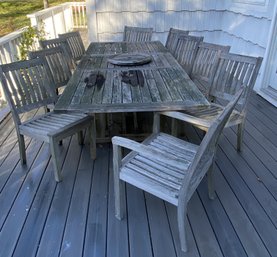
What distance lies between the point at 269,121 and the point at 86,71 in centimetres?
214

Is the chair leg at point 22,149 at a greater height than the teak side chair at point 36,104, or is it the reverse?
the teak side chair at point 36,104

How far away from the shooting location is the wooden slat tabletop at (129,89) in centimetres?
194

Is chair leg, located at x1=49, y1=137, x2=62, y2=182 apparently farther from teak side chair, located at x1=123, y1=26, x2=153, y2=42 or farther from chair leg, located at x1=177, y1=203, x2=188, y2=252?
teak side chair, located at x1=123, y1=26, x2=153, y2=42

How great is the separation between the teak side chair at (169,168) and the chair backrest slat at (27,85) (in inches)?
43.2

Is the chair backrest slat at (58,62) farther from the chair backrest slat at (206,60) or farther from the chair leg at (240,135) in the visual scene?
the chair leg at (240,135)

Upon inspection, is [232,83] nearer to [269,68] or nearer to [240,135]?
[240,135]

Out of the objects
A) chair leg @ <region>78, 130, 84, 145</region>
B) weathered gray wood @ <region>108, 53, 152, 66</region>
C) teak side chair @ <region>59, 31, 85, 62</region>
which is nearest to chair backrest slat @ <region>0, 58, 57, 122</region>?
chair leg @ <region>78, 130, 84, 145</region>

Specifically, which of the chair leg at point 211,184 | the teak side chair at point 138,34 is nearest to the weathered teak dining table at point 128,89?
the chair leg at point 211,184

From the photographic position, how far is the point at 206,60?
288cm

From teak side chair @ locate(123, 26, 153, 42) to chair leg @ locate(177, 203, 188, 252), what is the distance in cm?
315

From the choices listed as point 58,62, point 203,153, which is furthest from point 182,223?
point 58,62

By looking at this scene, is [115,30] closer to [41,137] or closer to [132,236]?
[41,137]

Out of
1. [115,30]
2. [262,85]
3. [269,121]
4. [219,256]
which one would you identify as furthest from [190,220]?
[115,30]

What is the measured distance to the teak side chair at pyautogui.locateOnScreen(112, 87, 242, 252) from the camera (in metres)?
1.43
